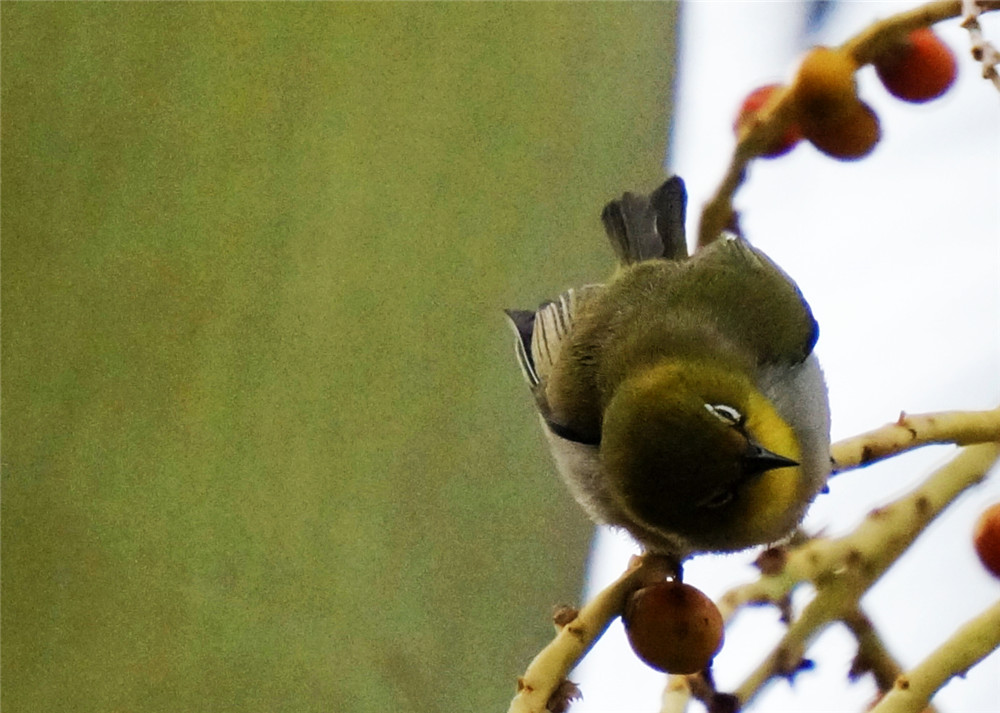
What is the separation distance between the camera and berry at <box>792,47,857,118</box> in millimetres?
691

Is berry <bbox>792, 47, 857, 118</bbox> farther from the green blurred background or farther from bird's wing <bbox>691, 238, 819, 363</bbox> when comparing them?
the green blurred background

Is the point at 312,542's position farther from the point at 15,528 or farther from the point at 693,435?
the point at 693,435

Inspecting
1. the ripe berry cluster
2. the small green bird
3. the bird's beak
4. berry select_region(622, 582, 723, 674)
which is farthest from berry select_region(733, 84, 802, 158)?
berry select_region(622, 582, 723, 674)

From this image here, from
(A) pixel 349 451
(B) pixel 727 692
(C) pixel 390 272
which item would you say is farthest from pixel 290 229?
(B) pixel 727 692

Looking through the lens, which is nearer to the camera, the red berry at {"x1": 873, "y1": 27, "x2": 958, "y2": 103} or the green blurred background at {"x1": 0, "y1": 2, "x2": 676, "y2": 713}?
the red berry at {"x1": 873, "y1": 27, "x2": 958, "y2": 103}

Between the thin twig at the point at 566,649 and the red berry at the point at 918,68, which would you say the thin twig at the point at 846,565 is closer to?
the thin twig at the point at 566,649

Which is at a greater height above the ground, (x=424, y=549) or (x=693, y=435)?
(x=693, y=435)

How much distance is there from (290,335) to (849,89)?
23.4 inches

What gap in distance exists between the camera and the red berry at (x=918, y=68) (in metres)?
0.74

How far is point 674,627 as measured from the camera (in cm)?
54

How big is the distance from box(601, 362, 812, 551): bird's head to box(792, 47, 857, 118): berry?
0.22 m

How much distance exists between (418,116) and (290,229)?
21cm

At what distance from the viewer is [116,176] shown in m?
0.94

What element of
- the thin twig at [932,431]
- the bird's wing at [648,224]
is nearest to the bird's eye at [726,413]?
the thin twig at [932,431]
